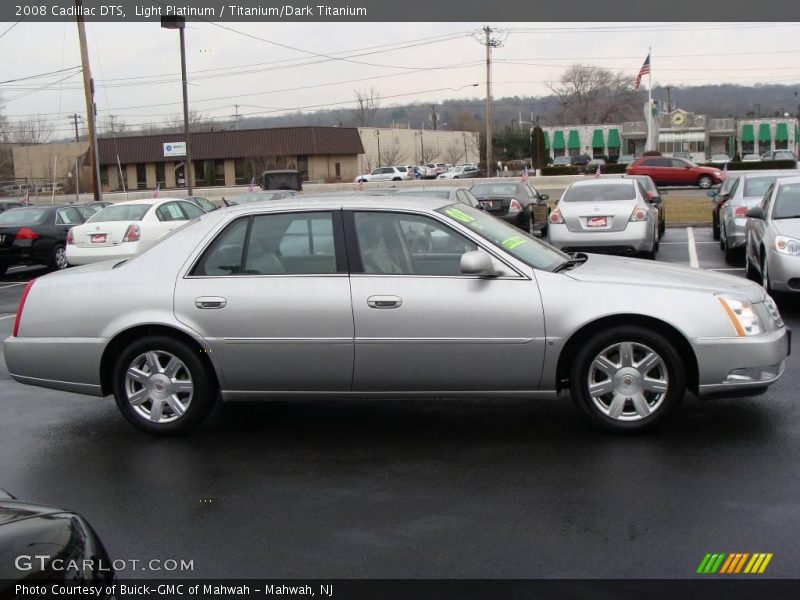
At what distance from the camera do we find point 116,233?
17.3 m

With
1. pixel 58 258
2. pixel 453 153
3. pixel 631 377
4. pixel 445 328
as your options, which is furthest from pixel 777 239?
pixel 453 153

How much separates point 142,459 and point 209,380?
2.26 ft

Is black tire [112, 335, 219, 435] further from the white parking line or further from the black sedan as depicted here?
the black sedan

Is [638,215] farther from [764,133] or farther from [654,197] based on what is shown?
[764,133]

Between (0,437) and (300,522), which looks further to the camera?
(0,437)

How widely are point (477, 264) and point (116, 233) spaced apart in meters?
13.0

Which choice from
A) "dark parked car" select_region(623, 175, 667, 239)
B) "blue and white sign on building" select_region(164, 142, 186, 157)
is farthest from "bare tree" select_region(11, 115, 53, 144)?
"dark parked car" select_region(623, 175, 667, 239)

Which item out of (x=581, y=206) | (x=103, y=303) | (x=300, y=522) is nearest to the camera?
(x=300, y=522)

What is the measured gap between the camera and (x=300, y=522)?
475cm

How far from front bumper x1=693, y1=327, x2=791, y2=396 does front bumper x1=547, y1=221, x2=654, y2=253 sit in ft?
30.9

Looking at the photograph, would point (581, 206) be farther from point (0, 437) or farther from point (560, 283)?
point (0, 437)

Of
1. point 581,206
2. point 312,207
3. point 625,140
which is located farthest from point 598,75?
point 312,207

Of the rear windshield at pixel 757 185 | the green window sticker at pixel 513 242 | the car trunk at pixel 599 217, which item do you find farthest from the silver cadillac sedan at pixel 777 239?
the green window sticker at pixel 513 242

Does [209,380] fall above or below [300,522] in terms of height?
above
